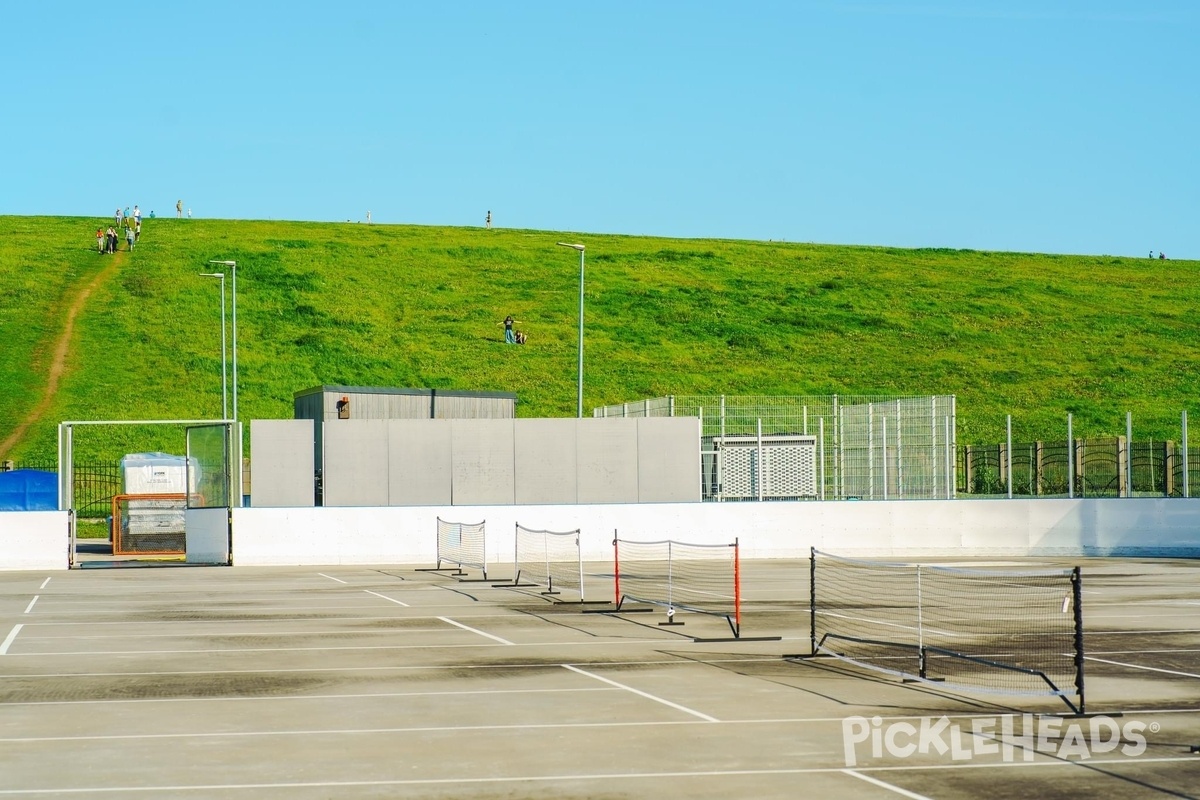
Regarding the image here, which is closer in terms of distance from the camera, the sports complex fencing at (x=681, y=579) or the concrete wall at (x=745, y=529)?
the sports complex fencing at (x=681, y=579)

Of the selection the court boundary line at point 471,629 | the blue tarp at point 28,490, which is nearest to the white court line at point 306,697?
the court boundary line at point 471,629

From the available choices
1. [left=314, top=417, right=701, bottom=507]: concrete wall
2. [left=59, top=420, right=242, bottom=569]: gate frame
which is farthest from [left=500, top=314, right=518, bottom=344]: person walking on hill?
[left=59, top=420, right=242, bottom=569]: gate frame

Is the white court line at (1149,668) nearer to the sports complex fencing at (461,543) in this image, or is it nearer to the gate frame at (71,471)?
the sports complex fencing at (461,543)

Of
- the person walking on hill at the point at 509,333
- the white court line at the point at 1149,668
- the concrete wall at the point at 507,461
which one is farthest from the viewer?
the person walking on hill at the point at 509,333

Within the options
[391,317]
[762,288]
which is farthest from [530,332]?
[762,288]

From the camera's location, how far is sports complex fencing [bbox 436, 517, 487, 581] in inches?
1342

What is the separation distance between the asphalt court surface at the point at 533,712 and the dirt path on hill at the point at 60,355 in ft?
138

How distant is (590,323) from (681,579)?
183ft

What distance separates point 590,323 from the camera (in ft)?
278

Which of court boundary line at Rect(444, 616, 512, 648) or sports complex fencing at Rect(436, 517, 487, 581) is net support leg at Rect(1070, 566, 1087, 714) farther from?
sports complex fencing at Rect(436, 517, 487, 581)

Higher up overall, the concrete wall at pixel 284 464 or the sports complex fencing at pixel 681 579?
the concrete wall at pixel 284 464

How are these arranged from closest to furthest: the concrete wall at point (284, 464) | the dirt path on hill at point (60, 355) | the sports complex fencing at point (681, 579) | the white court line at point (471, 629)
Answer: the white court line at point (471, 629) → the sports complex fencing at point (681, 579) → the concrete wall at point (284, 464) → the dirt path on hill at point (60, 355)

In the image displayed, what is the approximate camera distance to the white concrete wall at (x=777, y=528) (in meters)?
34.5

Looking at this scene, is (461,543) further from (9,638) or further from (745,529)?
(9,638)
